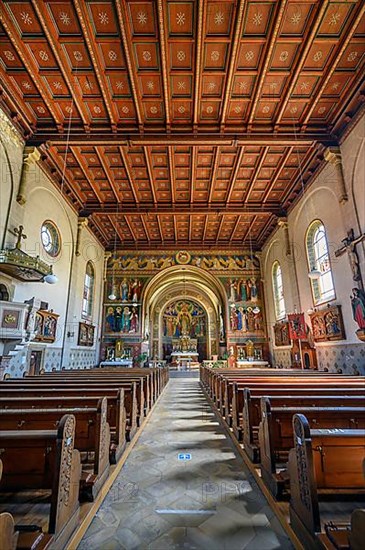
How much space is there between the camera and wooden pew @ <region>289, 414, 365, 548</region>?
1.98 metres

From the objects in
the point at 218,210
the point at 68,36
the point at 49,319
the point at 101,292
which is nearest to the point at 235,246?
the point at 218,210

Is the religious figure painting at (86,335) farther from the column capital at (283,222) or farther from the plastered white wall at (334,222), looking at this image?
the column capital at (283,222)

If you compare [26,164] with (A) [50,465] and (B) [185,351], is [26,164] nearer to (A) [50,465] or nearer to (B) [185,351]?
(A) [50,465]

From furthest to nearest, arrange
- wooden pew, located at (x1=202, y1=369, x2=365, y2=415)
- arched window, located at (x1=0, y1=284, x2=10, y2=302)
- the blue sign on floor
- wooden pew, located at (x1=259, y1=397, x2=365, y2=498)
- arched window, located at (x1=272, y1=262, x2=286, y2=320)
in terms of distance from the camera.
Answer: arched window, located at (x1=272, y1=262, x2=286, y2=320) → arched window, located at (x1=0, y1=284, x2=10, y2=302) → wooden pew, located at (x1=202, y1=369, x2=365, y2=415) → the blue sign on floor → wooden pew, located at (x1=259, y1=397, x2=365, y2=498)

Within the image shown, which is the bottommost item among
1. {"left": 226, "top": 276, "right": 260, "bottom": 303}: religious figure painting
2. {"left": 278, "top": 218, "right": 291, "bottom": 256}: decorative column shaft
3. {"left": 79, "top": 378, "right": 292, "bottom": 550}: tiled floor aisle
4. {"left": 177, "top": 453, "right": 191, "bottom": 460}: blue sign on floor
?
{"left": 79, "top": 378, "right": 292, "bottom": 550}: tiled floor aisle

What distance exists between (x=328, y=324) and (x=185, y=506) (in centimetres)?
778

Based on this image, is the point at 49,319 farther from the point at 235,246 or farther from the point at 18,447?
the point at 235,246

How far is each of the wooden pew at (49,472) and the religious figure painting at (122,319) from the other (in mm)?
13939

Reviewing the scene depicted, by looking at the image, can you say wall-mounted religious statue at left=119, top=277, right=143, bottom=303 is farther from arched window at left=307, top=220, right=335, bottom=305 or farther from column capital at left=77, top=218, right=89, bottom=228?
arched window at left=307, top=220, right=335, bottom=305

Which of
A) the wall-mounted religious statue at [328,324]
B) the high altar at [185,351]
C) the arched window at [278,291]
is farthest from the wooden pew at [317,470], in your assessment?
the high altar at [185,351]

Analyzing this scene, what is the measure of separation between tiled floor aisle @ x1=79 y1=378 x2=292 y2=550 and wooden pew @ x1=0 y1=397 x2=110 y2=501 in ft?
0.86

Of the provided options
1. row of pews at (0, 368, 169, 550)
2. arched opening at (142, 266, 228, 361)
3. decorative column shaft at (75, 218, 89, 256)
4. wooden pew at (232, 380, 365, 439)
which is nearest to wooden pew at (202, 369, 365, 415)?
wooden pew at (232, 380, 365, 439)

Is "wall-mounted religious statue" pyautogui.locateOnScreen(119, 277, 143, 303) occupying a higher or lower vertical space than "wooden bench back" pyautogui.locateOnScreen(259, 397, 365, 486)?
higher

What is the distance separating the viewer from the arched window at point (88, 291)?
550 inches
